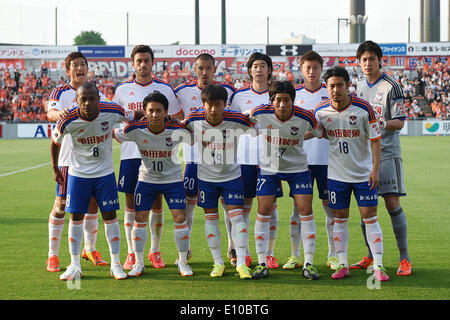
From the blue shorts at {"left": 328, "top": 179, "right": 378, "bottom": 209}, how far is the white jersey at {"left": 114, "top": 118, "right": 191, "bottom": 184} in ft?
4.87

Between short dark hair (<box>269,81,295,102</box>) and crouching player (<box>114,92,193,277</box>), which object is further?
crouching player (<box>114,92,193,277</box>)

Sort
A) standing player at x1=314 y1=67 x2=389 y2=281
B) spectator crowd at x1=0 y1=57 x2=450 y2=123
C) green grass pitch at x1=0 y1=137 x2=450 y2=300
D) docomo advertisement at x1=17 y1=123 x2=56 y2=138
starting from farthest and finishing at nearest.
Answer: spectator crowd at x1=0 y1=57 x2=450 y2=123, docomo advertisement at x1=17 y1=123 x2=56 y2=138, standing player at x1=314 y1=67 x2=389 y2=281, green grass pitch at x1=0 y1=137 x2=450 y2=300

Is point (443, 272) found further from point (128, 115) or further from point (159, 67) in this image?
point (159, 67)

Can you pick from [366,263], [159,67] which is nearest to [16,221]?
[366,263]

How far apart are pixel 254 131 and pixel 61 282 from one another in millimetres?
2289

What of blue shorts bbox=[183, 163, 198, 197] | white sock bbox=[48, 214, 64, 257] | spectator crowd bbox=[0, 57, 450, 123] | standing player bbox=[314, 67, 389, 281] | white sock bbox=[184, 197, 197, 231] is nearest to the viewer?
standing player bbox=[314, 67, 389, 281]

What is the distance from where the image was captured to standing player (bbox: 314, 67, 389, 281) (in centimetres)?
500

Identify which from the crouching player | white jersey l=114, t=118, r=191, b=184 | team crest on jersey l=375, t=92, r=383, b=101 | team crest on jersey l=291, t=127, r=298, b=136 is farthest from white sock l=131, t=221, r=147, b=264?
team crest on jersey l=375, t=92, r=383, b=101

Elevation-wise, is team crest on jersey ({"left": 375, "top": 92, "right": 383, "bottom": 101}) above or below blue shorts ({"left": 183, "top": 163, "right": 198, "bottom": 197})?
above

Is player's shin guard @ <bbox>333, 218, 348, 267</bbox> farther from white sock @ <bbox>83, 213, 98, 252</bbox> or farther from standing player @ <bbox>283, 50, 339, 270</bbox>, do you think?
white sock @ <bbox>83, 213, 98, 252</bbox>

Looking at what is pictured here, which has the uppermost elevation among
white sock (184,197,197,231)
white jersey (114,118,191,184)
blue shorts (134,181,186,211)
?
white jersey (114,118,191,184)

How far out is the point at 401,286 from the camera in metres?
4.77

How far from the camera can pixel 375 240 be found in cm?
505

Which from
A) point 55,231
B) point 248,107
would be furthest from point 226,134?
point 55,231
